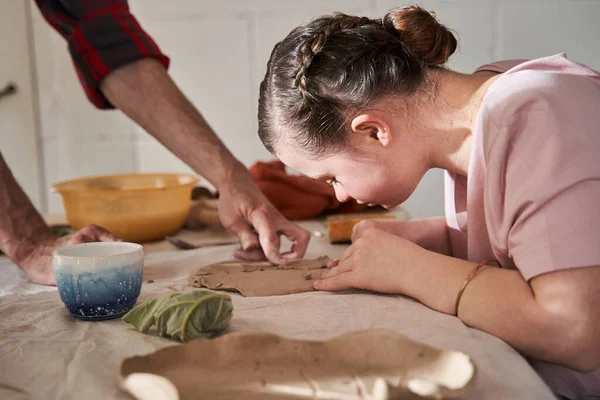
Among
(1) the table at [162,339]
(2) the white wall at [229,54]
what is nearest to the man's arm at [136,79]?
(1) the table at [162,339]

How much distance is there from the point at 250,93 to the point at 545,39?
1.12 meters

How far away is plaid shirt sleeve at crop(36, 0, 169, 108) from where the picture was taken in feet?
4.75

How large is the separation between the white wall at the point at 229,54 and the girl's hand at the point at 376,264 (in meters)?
1.46

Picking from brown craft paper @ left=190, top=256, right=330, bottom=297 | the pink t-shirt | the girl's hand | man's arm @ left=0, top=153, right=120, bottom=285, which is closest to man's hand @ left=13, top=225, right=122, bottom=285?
man's arm @ left=0, top=153, right=120, bottom=285

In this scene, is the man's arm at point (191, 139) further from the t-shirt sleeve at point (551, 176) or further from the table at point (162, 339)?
the t-shirt sleeve at point (551, 176)

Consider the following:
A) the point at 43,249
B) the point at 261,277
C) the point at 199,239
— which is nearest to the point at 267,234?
the point at 261,277

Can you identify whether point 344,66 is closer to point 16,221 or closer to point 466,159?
point 466,159

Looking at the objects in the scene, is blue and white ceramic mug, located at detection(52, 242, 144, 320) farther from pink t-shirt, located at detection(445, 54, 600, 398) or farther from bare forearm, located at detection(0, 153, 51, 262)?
pink t-shirt, located at detection(445, 54, 600, 398)

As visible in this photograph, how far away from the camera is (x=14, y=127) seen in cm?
255

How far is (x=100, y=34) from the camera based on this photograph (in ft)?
4.75

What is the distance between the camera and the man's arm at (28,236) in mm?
1079

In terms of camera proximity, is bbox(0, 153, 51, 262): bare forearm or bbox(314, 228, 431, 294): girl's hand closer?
bbox(314, 228, 431, 294): girl's hand

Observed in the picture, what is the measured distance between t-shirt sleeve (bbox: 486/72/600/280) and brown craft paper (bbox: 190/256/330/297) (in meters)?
0.34

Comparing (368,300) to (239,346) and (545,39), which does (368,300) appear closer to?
(239,346)
